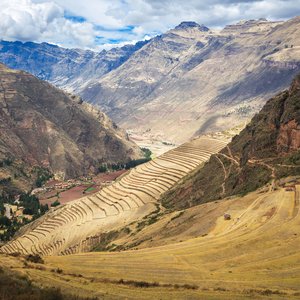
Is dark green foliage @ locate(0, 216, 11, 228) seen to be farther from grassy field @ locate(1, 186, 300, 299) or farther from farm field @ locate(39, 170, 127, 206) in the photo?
grassy field @ locate(1, 186, 300, 299)

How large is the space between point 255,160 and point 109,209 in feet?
125

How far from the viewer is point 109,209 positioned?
3602 inches

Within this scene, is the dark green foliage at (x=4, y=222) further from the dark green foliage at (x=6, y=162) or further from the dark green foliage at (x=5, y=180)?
the dark green foliage at (x=6, y=162)

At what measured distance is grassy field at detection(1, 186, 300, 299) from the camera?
26469 millimetres

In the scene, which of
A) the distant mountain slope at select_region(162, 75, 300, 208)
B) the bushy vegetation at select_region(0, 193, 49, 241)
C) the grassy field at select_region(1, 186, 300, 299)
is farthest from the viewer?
the bushy vegetation at select_region(0, 193, 49, 241)

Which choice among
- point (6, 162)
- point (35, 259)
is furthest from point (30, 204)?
point (35, 259)

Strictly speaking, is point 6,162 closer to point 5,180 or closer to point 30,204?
point 5,180

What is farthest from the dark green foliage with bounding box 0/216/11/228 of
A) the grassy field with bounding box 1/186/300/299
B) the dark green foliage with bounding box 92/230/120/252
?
the grassy field with bounding box 1/186/300/299

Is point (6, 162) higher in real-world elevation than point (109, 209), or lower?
higher

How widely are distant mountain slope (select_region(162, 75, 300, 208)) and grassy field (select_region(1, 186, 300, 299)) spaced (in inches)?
701

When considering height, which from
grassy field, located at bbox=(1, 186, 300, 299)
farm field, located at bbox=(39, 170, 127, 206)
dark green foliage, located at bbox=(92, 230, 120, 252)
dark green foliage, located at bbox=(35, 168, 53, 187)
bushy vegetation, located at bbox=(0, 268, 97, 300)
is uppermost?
bushy vegetation, located at bbox=(0, 268, 97, 300)

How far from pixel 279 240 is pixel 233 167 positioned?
38.7 meters

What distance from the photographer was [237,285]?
27.9m

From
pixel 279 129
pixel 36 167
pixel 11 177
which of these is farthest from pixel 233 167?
pixel 36 167
